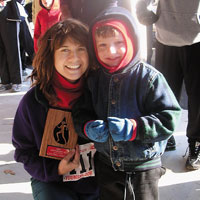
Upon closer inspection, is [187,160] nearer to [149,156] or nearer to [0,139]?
[149,156]

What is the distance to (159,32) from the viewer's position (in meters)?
2.21

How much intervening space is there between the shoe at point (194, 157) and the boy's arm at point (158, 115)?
3.94 feet

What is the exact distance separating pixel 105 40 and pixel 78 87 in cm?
35

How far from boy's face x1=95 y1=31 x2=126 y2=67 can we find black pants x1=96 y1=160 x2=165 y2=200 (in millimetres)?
517

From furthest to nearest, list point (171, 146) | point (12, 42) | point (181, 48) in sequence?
point (12, 42), point (171, 146), point (181, 48)

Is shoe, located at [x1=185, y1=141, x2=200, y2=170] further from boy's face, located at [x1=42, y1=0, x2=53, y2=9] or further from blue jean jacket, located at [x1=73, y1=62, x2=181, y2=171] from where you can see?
boy's face, located at [x1=42, y1=0, x2=53, y2=9]

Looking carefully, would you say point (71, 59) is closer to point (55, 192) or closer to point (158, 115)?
point (158, 115)

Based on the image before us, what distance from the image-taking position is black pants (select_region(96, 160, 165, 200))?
129 centimetres

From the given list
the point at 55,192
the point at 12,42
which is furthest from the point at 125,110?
the point at 12,42

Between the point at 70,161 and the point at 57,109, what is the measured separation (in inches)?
11.2

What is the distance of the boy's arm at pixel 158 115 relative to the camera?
112cm

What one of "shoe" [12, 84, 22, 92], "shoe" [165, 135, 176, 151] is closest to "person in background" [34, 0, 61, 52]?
"shoe" [12, 84, 22, 92]

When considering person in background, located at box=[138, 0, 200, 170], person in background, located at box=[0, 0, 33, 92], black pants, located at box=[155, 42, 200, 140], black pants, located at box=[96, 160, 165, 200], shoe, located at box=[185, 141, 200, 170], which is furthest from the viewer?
person in background, located at box=[0, 0, 33, 92]

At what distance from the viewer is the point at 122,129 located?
1.11 m
